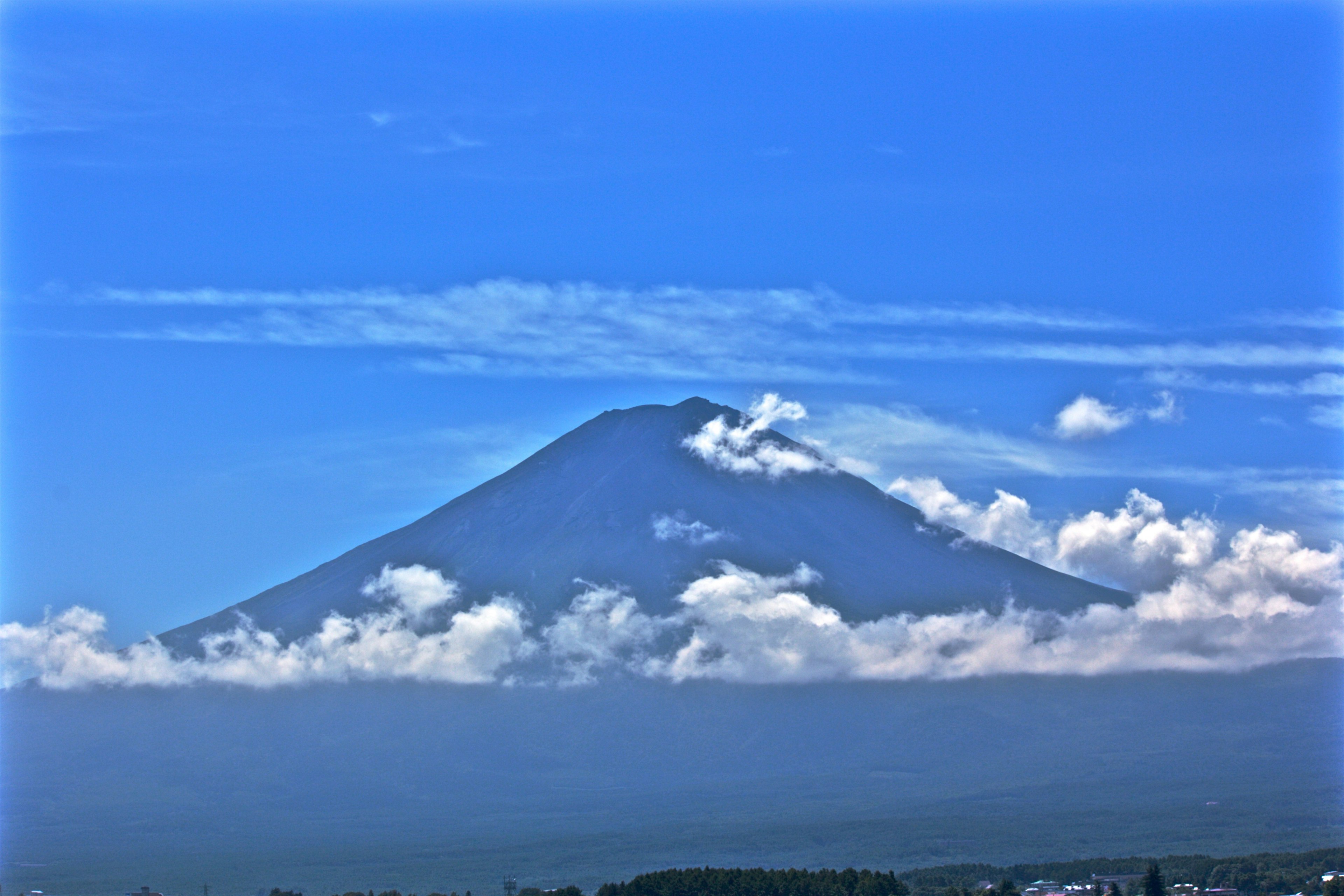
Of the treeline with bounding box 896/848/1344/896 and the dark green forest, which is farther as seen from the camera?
the treeline with bounding box 896/848/1344/896

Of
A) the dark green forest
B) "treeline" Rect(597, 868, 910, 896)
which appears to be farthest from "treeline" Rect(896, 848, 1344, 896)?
"treeline" Rect(597, 868, 910, 896)

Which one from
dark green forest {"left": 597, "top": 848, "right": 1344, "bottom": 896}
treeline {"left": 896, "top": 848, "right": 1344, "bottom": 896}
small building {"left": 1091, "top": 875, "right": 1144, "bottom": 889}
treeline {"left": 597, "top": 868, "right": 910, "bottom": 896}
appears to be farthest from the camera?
small building {"left": 1091, "top": 875, "right": 1144, "bottom": 889}

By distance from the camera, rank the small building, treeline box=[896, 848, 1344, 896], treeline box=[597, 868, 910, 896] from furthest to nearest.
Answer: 1. the small building
2. treeline box=[896, 848, 1344, 896]
3. treeline box=[597, 868, 910, 896]

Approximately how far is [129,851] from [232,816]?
17.3 metres

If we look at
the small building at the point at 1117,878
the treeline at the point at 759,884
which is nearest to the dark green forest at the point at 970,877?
the treeline at the point at 759,884

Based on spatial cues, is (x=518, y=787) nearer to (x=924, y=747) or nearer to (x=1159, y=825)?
(x=924, y=747)

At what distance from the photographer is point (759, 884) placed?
9194 cm

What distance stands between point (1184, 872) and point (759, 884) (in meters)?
47.5

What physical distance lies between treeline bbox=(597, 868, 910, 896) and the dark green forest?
0.22 ft

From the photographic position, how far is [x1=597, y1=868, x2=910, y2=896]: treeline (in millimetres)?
88875

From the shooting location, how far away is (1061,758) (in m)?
194

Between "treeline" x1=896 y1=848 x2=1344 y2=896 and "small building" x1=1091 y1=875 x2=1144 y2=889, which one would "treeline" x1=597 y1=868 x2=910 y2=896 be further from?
"small building" x1=1091 y1=875 x2=1144 y2=889

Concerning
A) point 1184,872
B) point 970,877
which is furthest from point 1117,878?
point 970,877

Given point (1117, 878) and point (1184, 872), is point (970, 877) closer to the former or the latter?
point (1117, 878)
